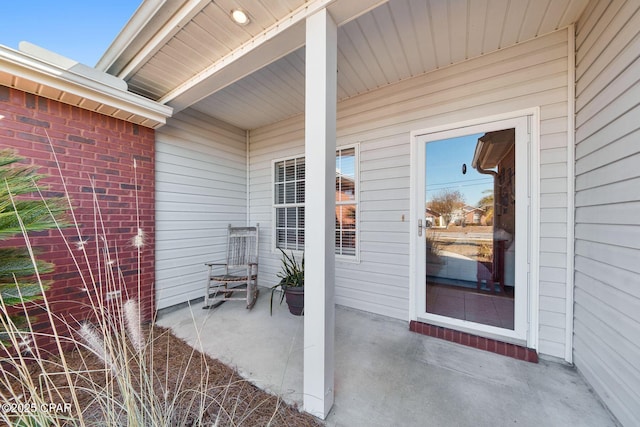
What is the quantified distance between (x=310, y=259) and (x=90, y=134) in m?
2.61

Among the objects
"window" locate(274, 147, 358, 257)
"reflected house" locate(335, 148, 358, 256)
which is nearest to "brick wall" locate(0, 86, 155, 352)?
"window" locate(274, 147, 358, 257)

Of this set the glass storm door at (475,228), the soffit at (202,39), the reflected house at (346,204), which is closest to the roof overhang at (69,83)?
the soffit at (202,39)

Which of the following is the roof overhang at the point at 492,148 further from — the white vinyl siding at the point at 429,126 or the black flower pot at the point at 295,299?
the black flower pot at the point at 295,299

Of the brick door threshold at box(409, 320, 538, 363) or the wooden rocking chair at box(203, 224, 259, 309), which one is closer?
the brick door threshold at box(409, 320, 538, 363)

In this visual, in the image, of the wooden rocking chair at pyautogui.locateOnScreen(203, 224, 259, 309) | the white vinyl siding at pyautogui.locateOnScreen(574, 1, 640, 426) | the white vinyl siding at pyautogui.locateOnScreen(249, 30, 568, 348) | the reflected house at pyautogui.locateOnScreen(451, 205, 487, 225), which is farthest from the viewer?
the wooden rocking chair at pyautogui.locateOnScreen(203, 224, 259, 309)

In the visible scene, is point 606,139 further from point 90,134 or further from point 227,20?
point 90,134

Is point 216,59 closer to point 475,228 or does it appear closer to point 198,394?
point 198,394

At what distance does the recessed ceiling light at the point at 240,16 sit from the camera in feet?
5.46

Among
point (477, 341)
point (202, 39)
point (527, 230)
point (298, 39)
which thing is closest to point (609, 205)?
point (527, 230)

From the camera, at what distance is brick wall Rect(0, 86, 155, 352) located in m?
2.09

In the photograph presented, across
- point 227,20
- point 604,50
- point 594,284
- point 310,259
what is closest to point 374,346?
point 310,259

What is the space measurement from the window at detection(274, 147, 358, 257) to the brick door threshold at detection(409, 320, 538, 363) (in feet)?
3.55

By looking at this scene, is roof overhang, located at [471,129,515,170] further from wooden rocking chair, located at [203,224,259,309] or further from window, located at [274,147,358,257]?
wooden rocking chair, located at [203,224,259,309]

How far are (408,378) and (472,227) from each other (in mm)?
1483
